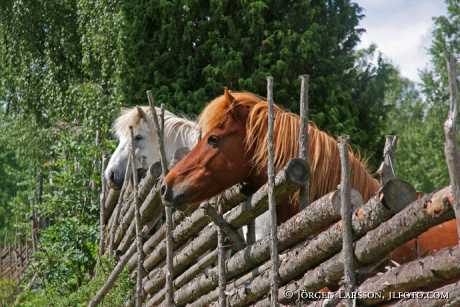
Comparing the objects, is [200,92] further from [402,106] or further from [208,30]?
[402,106]

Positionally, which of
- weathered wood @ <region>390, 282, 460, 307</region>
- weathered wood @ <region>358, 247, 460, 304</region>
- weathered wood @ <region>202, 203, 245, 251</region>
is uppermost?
weathered wood @ <region>202, 203, 245, 251</region>

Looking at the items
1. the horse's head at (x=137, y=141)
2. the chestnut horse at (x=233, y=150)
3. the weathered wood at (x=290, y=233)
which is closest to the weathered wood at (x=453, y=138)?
the weathered wood at (x=290, y=233)

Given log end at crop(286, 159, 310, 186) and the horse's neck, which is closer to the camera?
log end at crop(286, 159, 310, 186)

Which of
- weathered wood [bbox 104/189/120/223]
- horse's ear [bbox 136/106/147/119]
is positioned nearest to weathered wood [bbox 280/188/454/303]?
horse's ear [bbox 136/106/147/119]

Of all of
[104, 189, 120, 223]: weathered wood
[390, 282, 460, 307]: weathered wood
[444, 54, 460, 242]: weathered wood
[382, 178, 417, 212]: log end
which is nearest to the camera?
[444, 54, 460, 242]: weathered wood

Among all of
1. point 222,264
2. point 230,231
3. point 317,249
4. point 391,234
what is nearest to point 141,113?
point 230,231

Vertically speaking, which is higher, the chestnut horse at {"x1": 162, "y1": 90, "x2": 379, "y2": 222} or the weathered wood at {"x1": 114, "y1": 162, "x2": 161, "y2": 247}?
the weathered wood at {"x1": 114, "y1": 162, "x2": 161, "y2": 247}

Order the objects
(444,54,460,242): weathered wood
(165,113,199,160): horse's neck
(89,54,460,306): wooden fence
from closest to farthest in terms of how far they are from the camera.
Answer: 1. (444,54,460,242): weathered wood
2. (89,54,460,306): wooden fence
3. (165,113,199,160): horse's neck

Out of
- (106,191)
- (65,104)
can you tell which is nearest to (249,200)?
(106,191)

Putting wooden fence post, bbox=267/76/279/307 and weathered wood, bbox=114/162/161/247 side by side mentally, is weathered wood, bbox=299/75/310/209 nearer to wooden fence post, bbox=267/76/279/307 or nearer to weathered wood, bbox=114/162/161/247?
wooden fence post, bbox=267/76/279/307

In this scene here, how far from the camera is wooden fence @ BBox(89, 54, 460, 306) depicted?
3.41 metres

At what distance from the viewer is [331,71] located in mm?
12258

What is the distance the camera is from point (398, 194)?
12.0 feet

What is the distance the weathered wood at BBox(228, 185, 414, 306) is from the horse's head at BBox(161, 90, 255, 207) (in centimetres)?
67
